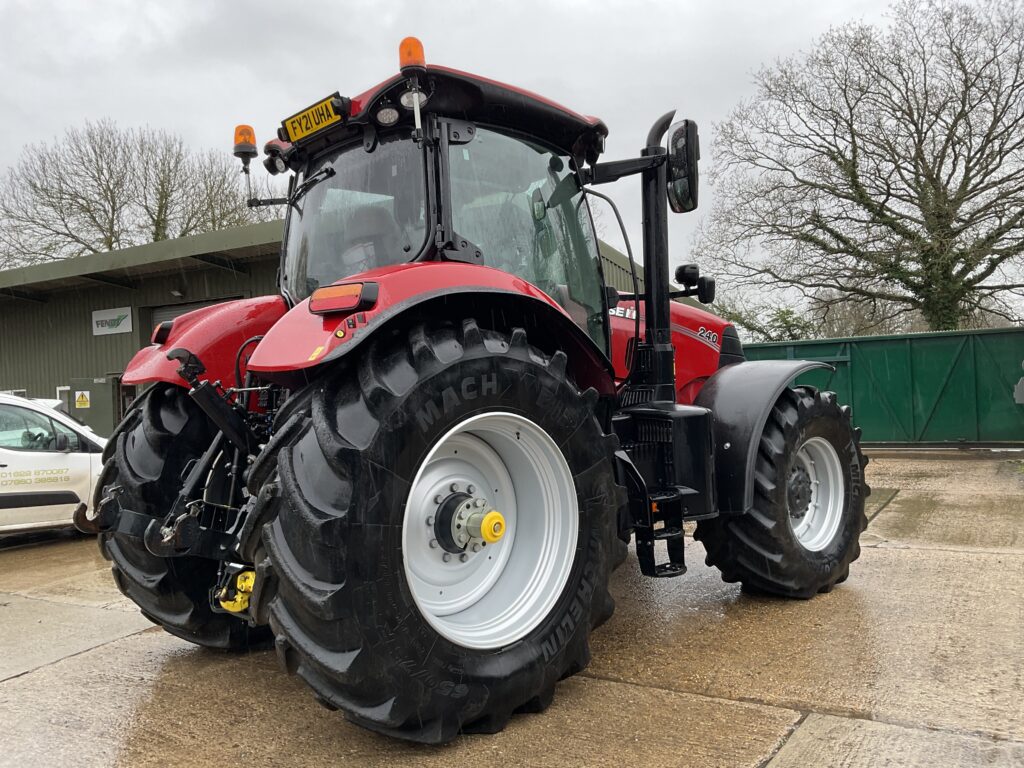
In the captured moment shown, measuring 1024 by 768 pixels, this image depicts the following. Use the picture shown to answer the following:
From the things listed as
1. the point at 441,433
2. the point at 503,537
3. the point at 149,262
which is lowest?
the point at 503,537

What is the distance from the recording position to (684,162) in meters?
3.67

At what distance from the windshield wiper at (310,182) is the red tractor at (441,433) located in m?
0.01

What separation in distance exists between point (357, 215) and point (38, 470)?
5.55 m

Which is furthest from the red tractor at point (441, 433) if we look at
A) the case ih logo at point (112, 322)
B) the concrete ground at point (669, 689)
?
the case ih logo at point (112, 322)

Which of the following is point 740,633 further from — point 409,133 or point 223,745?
point 409,133

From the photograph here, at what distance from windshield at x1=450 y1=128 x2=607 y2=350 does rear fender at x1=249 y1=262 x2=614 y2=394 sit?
312mm

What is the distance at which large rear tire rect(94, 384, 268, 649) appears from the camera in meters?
3.37

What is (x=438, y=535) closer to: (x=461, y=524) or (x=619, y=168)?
(x=461, y=524)

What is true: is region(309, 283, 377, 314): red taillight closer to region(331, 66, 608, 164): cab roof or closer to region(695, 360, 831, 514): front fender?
region(331, 66, 608, 164): cab roof

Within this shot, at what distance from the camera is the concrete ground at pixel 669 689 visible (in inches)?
103

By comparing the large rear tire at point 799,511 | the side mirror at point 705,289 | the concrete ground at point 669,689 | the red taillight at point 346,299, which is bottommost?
the concrete ground at point 669,689

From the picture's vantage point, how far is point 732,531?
4.14 m

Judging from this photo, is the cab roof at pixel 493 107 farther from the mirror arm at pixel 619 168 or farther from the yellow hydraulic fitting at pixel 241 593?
the yellow hydraulic fitting at pixel 241 593

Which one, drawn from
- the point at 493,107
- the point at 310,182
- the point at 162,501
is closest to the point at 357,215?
the point at 310,182
